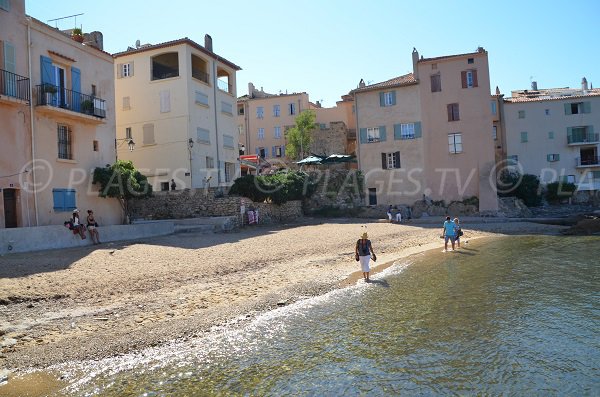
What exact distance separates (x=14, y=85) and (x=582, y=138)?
5764 centimetres

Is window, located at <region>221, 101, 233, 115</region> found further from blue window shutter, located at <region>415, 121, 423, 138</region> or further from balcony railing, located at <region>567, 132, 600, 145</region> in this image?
balcony railing, located at <region>567, 132, 600, 145</region>

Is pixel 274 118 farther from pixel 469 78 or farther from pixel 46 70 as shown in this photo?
pixel 46 70

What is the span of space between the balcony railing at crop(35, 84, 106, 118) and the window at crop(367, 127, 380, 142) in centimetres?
2501

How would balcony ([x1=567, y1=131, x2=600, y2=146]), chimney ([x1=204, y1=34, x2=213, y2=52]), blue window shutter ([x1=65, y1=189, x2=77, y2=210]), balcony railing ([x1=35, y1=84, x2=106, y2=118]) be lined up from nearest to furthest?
balcony railing ([x1=35, y1=84, x2=106, y2=118])
blue window shutter ([x1=65, y1=189, x2=77, y2=210])
chimney ([x1=204, y1=34, x2=213, y2=52])
balcony ([x1=567, y1=131, x2=600, y2=146])

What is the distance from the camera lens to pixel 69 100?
23391 millimetres

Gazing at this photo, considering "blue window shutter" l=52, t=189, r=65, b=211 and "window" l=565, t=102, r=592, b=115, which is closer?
"blue window shutter" l=52, t=189, r=65, b=211

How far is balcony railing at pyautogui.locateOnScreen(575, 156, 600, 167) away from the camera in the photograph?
5127 cm

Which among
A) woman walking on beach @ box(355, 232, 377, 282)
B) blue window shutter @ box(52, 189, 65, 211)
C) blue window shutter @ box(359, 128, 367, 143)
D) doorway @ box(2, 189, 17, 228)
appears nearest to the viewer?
woman walking on beach @ box(355, 232, 377, 282)

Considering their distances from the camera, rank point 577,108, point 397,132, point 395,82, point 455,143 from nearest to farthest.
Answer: point 455,143
point 397,132
point 395,82
point 577,108

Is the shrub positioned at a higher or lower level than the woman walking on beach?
higher

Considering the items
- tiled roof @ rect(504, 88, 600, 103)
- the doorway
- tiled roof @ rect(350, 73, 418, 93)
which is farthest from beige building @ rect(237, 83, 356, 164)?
the doorway

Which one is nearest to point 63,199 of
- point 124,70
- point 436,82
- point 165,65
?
point 124,70

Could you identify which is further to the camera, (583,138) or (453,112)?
(583,138)

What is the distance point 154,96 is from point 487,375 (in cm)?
3326
